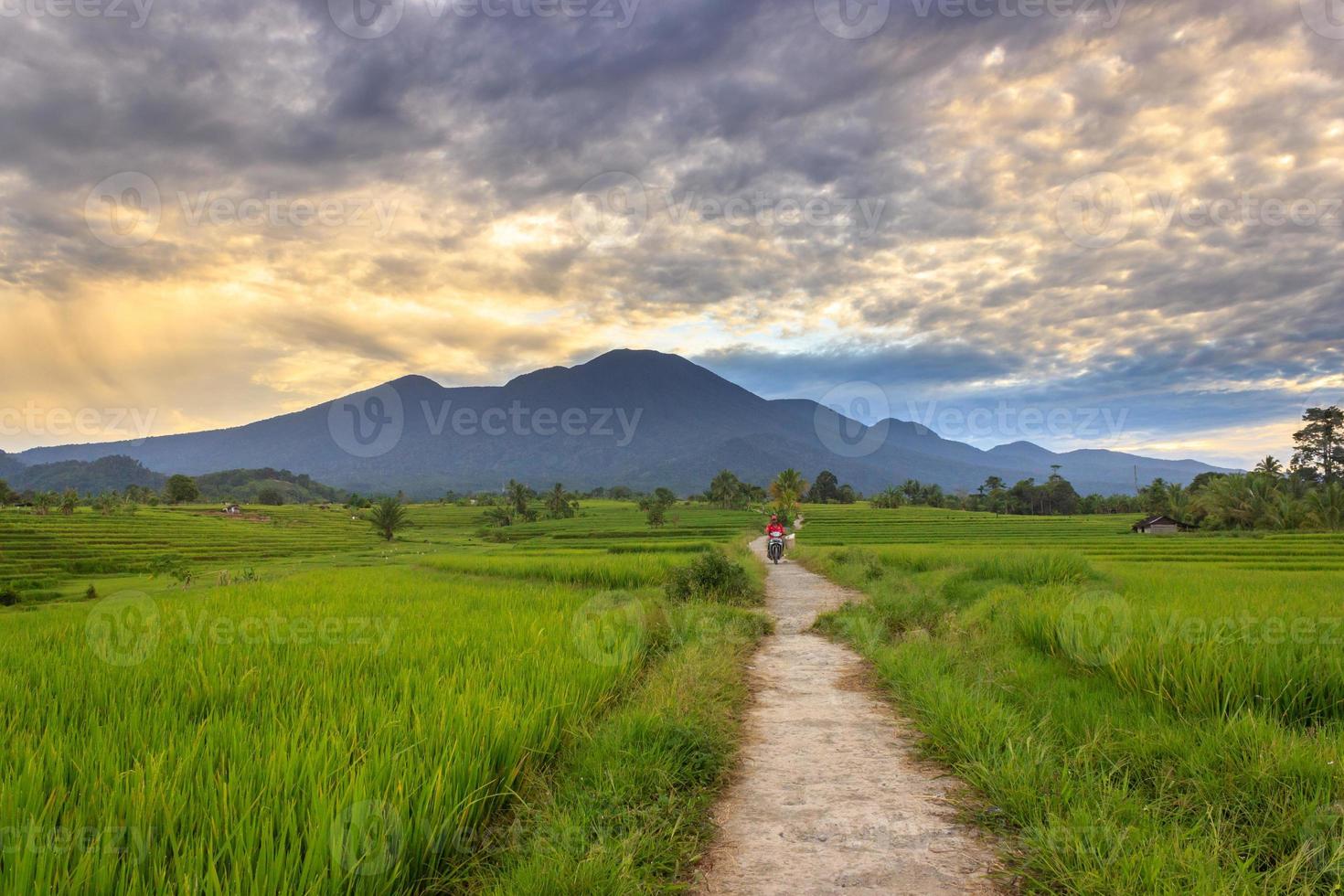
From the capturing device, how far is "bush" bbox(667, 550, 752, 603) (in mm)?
14794

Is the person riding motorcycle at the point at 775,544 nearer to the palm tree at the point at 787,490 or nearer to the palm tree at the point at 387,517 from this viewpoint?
the palm tree at the point at 787,490

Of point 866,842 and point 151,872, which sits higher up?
point 151,872

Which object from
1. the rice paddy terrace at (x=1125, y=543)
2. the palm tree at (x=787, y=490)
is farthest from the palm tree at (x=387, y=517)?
the rice paddy terrace at (x=1125, y=543)

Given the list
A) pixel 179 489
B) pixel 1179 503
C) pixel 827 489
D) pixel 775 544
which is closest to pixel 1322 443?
pixel 1179 503

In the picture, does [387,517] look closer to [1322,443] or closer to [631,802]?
[631,802]

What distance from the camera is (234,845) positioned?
2707 mm

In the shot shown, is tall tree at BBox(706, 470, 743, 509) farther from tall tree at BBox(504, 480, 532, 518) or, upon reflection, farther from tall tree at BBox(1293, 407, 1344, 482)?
tall tree at BBox(1293, 407, 1344, 482)

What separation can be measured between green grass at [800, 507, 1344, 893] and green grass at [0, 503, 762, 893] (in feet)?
6.72

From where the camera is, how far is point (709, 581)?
50.2 feet

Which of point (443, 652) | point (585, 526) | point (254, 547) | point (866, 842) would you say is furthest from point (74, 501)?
point (866, 842)

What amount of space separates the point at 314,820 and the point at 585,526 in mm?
64787

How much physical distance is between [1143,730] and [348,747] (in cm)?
602

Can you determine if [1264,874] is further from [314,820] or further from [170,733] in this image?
[170,733]

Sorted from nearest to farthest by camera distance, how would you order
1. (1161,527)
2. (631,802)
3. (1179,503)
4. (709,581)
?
(631,802)
(709,581)
(1161,527)
(1179,503)
